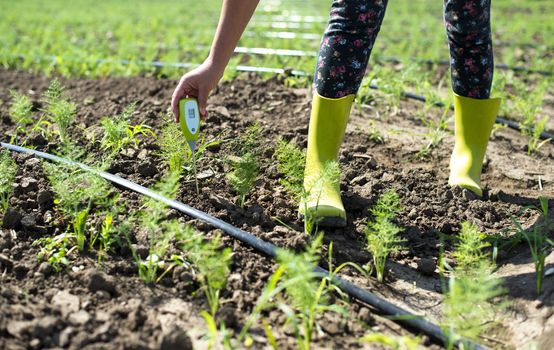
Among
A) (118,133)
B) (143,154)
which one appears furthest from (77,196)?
(143,154)

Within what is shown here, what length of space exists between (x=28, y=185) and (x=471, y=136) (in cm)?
197

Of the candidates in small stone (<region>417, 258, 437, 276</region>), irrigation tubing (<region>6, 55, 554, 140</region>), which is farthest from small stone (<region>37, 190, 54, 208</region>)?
irrigation tubing (<region>6, 55, 554, 140</region>)

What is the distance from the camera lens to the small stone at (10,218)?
2.42 metres

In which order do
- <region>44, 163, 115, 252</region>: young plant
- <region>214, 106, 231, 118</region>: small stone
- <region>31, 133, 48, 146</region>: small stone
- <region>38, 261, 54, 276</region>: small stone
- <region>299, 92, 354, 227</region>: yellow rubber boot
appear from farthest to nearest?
<region>214, 106, 231, 118</region>: small stone
<region>31, 133, 48, 146</region>: small stone
<region>299, 92, 354, 227</region>: yellow rubber boot
<region>44, 163, 115, 252</region>: young plant
<region>38, 261, 54, 276</region>: small stone

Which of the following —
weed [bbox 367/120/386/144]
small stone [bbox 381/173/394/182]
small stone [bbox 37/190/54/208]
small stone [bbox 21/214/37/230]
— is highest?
weed [bbox 367/120/386/144]

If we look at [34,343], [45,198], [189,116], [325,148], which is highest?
[189,116]

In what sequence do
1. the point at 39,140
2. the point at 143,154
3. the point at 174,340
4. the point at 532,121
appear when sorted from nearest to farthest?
the point at 174,340 → the point at 143,154 → the point at 39,140 → the point at 532,121

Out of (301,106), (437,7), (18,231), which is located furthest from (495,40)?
(18,231)

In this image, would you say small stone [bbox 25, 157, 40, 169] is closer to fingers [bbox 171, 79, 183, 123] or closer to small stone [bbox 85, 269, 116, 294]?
fingers [bbox 171, 79, 183, 123]

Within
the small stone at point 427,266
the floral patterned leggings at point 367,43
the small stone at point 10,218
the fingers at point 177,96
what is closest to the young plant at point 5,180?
the small stone at point 10,218

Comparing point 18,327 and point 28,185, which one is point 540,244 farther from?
point 28,185

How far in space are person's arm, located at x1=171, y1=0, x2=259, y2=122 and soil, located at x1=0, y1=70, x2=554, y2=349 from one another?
1.53 ft

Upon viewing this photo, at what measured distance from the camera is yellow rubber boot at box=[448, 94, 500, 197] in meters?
2.90

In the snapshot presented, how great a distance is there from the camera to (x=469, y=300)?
1.81m
